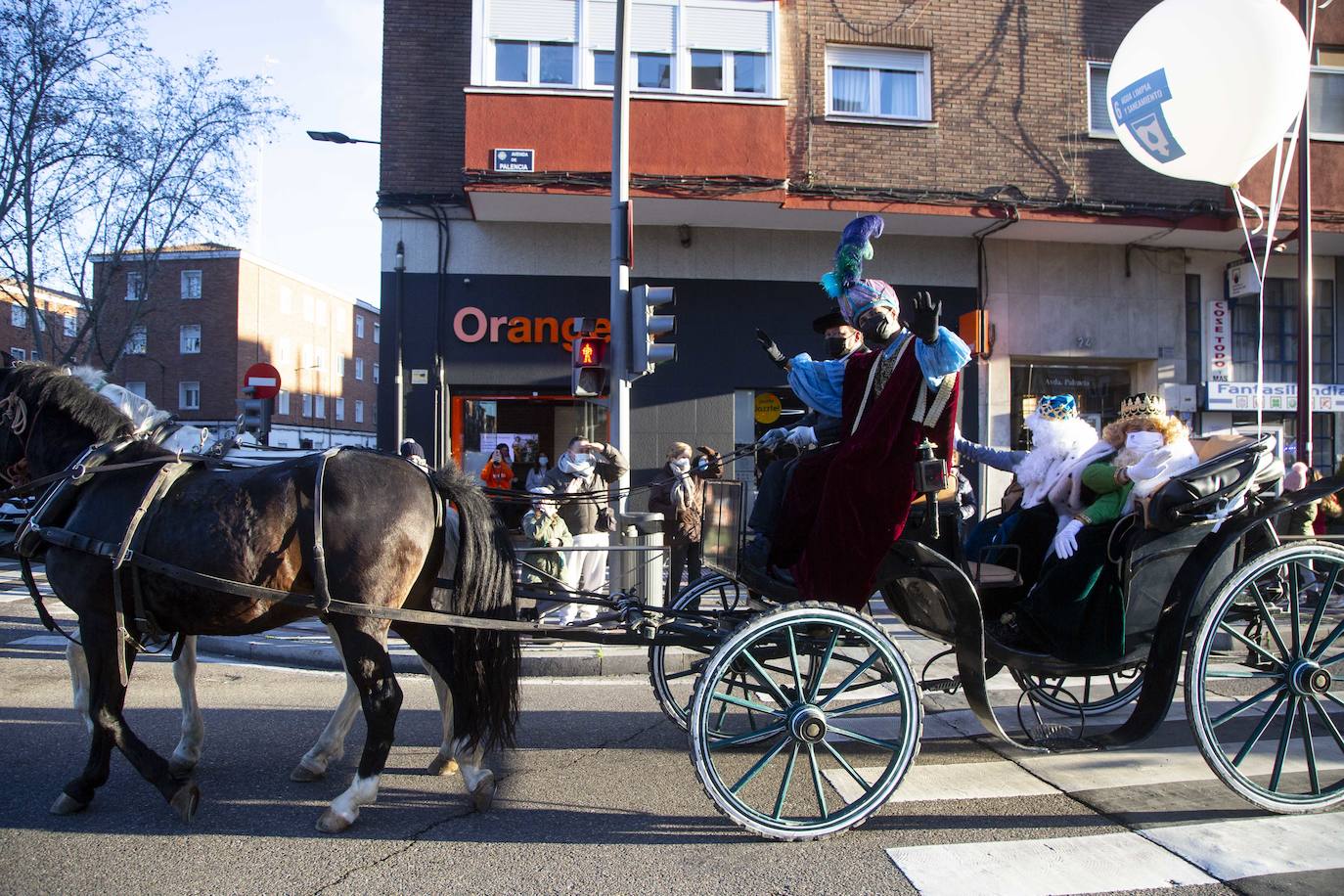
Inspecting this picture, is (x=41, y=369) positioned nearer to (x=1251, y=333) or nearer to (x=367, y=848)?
(x=367, y=848)

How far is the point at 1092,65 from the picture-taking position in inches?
539

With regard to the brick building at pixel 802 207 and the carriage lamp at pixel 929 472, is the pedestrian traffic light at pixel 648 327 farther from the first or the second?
the brick building at pixel 802 207

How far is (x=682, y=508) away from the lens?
711 centimetres

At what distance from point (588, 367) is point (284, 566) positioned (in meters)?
4.60

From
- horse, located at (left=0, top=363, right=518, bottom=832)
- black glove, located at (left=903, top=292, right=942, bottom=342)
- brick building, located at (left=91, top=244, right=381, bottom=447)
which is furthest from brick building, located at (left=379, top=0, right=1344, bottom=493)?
brick building, located at (left=91, top=244, right=381, bottom=447)

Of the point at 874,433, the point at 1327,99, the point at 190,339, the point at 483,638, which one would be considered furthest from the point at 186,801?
the point at 190,339

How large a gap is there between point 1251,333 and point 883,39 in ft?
25.2

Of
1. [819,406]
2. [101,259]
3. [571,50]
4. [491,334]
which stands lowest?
[819,406]

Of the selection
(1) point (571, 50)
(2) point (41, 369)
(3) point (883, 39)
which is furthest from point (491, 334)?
(2) point (41, 369)

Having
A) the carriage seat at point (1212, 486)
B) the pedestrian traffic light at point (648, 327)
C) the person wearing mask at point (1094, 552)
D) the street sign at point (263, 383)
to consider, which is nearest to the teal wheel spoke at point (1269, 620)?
the carriage seat at point (1212, 486)

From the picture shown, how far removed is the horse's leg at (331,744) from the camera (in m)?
4.07

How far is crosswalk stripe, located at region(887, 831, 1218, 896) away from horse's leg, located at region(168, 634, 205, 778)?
322cm

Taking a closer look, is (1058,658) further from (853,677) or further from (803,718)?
(803,718)

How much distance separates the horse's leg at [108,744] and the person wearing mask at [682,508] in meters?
2.54
